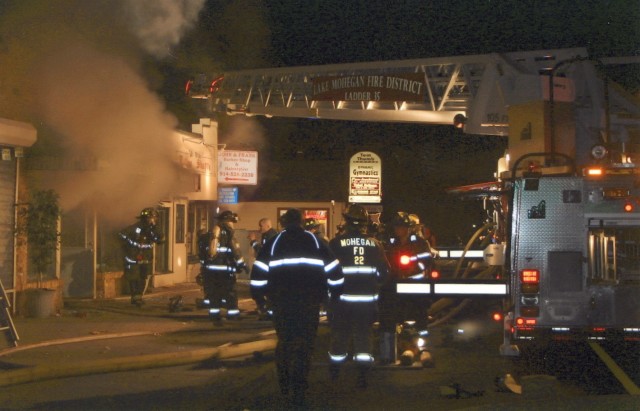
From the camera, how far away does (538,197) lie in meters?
9.19

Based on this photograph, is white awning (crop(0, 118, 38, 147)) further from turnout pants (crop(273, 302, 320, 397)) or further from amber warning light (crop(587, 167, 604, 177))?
amber warning light (crop(587, 167, 604, 177))

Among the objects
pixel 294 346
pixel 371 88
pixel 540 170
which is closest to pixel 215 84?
pixel 371 88

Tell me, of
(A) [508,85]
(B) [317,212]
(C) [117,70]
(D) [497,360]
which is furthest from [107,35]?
(B) [317,212]

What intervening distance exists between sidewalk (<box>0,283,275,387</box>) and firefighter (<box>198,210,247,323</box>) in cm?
32

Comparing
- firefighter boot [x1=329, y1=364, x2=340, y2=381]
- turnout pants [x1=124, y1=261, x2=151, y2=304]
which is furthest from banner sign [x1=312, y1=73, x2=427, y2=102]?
firefighter boot [x1=329, y1=364, x2=340, y2=381]

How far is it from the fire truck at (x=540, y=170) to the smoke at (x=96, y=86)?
5022mm

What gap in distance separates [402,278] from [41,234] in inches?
237

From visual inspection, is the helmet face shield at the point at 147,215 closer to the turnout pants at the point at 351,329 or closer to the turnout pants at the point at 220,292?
the turnout pants at the point at 220,292

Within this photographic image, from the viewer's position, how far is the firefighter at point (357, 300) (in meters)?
8.66

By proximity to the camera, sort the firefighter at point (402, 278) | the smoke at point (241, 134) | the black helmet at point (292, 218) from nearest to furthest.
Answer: the black helmet at point (292, 218)
the firefighter at point (402, 278)
the smoke at point (241, 134)

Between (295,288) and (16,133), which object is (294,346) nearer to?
(295,288)

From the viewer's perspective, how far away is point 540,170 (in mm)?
9211

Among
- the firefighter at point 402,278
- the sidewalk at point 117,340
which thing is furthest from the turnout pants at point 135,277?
the firefighter at point 402,278

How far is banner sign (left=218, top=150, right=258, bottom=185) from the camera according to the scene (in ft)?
83.7
